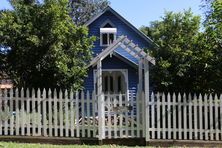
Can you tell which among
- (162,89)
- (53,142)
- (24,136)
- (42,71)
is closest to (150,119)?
(53,142)

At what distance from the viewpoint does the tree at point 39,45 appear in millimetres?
17297

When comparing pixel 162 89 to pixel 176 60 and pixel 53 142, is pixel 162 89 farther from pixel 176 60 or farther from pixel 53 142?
pixel 53 142

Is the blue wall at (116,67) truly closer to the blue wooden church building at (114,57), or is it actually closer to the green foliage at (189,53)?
the blue wooden church building at (114,57)

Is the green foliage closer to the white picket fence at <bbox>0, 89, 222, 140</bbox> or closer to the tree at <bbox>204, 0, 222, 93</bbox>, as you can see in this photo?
the tree at <bbox>204, 0, 222, 93</bbox>

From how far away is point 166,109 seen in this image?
46.0 ft

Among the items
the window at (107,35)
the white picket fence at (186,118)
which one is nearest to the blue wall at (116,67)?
the window at (107,35)

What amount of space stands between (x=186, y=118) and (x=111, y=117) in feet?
7.75

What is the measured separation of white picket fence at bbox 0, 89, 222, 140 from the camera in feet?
44.7

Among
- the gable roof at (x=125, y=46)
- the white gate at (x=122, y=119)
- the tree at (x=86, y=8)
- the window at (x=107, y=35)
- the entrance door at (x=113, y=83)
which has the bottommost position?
the white gate at (x=122, y=119)

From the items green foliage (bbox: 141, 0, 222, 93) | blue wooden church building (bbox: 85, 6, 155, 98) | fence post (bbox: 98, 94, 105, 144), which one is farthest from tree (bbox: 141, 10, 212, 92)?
fence post (bbox: 98, 94, 105, 144)

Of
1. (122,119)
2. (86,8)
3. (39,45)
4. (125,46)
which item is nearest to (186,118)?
(122,119)

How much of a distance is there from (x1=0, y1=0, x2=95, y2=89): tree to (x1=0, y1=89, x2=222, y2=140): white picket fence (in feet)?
10.5

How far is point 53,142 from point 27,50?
188 inches

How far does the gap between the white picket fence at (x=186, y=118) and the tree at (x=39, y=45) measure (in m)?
5.13
